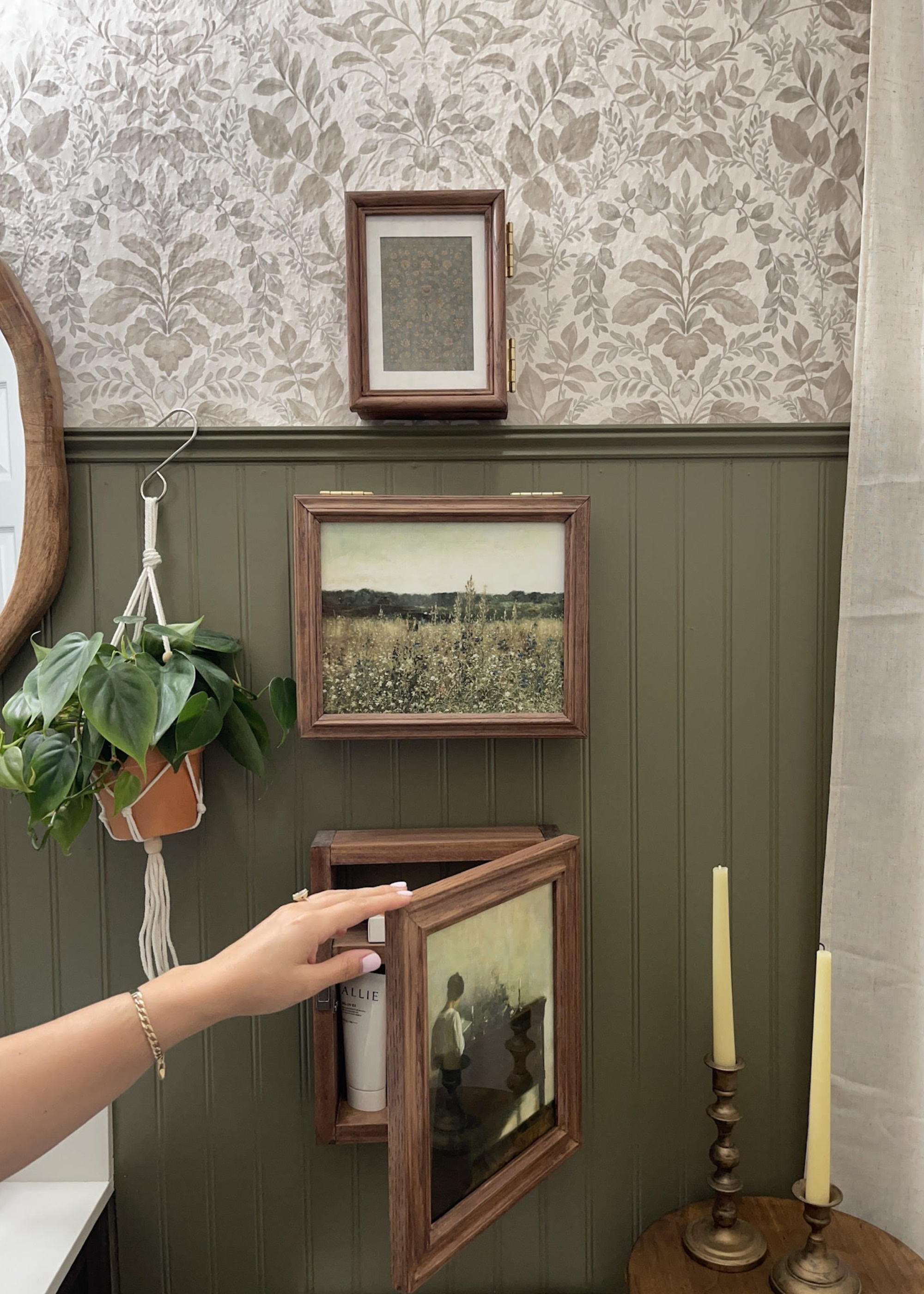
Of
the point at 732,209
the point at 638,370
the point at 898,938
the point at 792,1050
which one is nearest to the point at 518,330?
the point at 638,370

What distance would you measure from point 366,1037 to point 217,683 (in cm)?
47

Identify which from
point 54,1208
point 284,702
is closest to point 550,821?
point 284,702

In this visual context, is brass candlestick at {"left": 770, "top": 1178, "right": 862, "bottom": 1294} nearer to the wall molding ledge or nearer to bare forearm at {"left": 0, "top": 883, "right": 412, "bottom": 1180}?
bare forearm at {"left": 0, "top": 883, "right": 412, "bottom": 1180}

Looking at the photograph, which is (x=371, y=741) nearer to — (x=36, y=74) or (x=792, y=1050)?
(x=792, y=1050)

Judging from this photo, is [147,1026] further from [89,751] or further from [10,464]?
[10,464]

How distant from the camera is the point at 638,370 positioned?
1094mm

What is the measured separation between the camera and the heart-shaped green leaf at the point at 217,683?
0.97 m

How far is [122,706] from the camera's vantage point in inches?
34.5

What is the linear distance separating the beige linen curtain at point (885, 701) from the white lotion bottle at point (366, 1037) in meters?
0.58

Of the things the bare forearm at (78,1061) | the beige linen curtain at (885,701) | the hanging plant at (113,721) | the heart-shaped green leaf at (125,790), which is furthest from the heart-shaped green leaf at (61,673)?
the beige linen curtain at (885,701)

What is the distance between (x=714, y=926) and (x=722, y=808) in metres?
0.18

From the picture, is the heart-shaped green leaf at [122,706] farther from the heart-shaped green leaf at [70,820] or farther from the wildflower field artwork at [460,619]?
the wildflower field artwork at [460,619]

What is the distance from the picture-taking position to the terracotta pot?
3.18ft

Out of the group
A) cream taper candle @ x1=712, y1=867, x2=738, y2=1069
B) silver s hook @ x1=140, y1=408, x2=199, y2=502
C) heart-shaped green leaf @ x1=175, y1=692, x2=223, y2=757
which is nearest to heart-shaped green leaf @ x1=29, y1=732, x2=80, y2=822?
heart-shaped green leaf @ x1=175, y1=692, x2=223, y2=757
